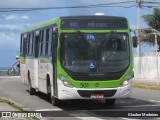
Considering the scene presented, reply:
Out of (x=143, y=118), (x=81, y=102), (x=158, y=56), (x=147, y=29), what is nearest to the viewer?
(x=143, y=118)

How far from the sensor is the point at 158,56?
3372 cm

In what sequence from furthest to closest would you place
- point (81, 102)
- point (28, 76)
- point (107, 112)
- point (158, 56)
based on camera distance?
1. point (158, 56)
2. point (28, 76)
3. point (81, 102)
4. point (107, 112)

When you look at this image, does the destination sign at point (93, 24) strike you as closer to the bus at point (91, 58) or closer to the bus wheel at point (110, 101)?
the bus at point (91, 58)

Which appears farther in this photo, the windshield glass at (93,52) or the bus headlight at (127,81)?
the bus headlight at (127,81)

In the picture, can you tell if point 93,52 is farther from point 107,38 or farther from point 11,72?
point 11,72

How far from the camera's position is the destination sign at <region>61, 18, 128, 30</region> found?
16.0m

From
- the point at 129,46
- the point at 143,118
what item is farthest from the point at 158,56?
the point at 143,118

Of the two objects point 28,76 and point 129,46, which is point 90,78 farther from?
→ point 28,76

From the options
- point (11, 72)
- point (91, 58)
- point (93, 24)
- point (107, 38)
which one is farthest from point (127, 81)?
point (11, 72)

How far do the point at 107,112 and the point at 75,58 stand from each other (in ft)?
6.71

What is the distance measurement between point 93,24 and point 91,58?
123 centimetres

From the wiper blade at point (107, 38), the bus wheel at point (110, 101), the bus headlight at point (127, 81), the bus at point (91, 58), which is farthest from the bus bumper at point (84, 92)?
the bus wheel at point (110, 101)

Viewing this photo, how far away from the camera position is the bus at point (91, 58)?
50.9ft

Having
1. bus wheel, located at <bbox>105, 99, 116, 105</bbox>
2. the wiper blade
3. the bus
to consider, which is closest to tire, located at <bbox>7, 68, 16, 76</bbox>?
bus wheel, located at <bbox>105, 99, 116, 105</bbox>
